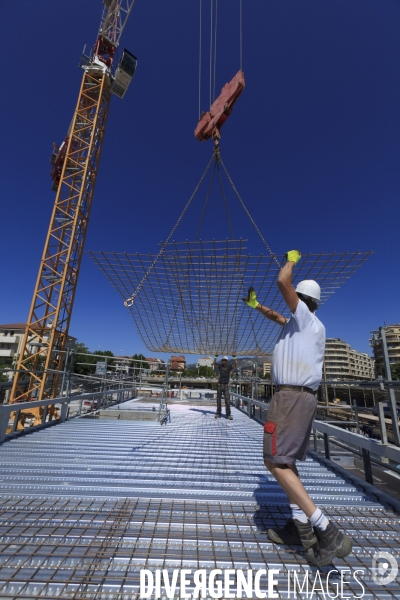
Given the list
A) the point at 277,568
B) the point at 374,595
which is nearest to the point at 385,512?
the point at 374,595

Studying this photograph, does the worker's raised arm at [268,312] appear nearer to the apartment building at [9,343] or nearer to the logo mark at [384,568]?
the logo mark at [384,568]

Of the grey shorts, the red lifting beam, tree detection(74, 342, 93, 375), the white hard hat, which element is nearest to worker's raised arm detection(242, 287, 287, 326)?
the white hard hat

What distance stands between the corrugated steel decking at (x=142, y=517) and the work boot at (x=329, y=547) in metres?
0.07

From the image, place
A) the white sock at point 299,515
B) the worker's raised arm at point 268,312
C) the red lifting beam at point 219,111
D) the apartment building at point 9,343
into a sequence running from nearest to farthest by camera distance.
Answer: the white sock at point 299,515
the worker's raised arm at point 268,312
the red lifting beam at point 219,111
the apartment building at point 9,343

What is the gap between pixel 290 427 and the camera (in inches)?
61.1

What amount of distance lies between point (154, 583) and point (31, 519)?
3.29ft

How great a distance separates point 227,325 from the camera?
9844 millimetres

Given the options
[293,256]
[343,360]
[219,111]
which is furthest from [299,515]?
[343,360]

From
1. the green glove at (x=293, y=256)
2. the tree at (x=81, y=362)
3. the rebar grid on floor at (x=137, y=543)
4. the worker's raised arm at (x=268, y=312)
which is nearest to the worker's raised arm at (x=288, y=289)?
the green glove at (x=293, y=256)

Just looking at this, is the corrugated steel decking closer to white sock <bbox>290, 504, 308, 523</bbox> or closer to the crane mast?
white sock <bbox>290, 504, 308, 523</bbox>

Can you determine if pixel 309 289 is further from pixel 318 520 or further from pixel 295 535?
pixel 295 535

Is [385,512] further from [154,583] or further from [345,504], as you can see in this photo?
[154,583]

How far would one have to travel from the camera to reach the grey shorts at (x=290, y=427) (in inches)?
60.2

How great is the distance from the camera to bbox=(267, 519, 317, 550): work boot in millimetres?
1497
